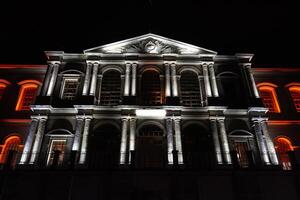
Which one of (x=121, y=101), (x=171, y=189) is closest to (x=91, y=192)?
(x=171, y=189)

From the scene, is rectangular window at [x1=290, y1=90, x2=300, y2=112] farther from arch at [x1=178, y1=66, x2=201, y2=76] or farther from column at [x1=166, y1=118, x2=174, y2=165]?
column at [x1=166, y1=118, x2=174, y2=165]

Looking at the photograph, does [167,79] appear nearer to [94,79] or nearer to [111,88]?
[111,88]

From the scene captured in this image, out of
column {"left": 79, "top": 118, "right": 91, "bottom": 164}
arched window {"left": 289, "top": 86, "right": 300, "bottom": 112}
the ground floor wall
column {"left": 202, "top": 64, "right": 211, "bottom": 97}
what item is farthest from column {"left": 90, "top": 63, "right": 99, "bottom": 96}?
arched window {"left": 289, "top": 86, "right": 300, "bottom": 112}

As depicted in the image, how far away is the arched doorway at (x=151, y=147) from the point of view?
21.6 meters

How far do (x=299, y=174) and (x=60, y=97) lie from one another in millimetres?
18030

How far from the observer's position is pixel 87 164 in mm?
20938

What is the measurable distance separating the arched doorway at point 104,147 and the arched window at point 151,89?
3599 millimetres

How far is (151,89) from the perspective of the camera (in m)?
25.3

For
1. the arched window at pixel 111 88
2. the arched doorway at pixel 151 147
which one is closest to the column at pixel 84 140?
the arched window at pixel 111 88

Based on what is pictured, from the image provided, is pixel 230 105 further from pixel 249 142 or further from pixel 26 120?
pixel 26 120

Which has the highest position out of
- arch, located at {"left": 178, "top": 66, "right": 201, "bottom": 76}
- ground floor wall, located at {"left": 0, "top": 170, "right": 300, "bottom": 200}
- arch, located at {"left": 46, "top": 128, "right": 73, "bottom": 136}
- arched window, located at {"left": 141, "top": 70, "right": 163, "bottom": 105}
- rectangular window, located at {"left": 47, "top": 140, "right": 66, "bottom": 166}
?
arch, located at {"left": 178, "top": 66, "right": 201, "bottom": 76}

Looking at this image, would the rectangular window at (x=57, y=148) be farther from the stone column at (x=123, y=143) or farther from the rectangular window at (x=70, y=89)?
the stone column at (x=123, y=143)

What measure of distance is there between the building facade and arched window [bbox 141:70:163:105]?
0.09 metres

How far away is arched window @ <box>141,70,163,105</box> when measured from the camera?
2461cm
